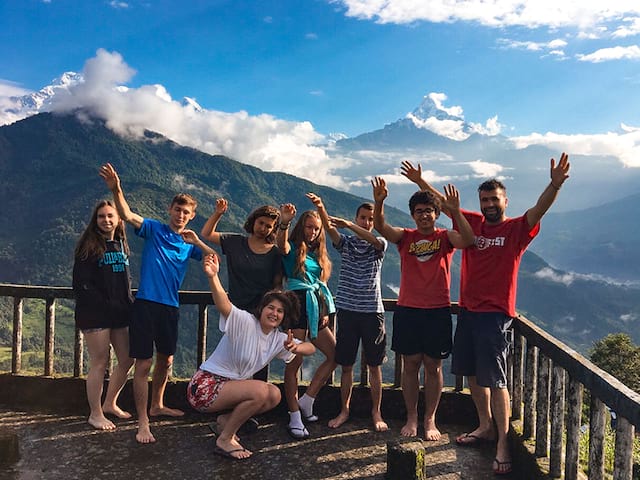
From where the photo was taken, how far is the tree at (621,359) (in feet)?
102

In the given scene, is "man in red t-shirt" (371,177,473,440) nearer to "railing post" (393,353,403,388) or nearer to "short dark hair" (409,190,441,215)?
"short dark hair" (409,190,441,215)

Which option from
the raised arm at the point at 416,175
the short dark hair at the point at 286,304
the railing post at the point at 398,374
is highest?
the raised arm at the point at 416,175

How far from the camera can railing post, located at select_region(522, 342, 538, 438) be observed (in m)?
4.57

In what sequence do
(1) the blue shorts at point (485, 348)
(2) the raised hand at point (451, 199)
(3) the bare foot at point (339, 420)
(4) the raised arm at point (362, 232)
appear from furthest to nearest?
(3) the bare foot at point (339, 420) → (4) the raised arm at point (362, 232) → (2) the raised hand at point (451, 199) → (1) the blue shorts at point (485, 348)

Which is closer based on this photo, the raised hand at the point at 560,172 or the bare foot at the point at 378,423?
the raised hand at the point at 560,172

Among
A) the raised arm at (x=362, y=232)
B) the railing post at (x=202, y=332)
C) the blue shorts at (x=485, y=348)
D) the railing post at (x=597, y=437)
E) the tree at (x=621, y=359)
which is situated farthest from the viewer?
the tree at (x=621, y=359)

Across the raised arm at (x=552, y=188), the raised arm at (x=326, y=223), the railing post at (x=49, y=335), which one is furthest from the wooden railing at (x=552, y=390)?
the raised arm at (x=326, y=223)

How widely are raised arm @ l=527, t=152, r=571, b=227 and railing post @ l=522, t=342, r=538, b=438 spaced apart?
116 centimetres

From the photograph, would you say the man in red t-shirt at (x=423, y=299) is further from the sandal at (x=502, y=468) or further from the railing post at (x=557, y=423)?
the railing post at (x=557, y=423)

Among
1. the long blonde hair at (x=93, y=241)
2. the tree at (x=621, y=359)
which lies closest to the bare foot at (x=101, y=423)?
the long blonde hair at (x=93, y=241)

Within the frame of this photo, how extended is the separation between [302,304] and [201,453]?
5.36 feet

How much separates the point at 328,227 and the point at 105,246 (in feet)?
7.24

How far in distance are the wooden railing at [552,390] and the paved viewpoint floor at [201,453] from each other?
1.81 feet

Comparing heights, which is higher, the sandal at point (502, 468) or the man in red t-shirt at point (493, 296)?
the man in red t-shirt at point (493, 296)
